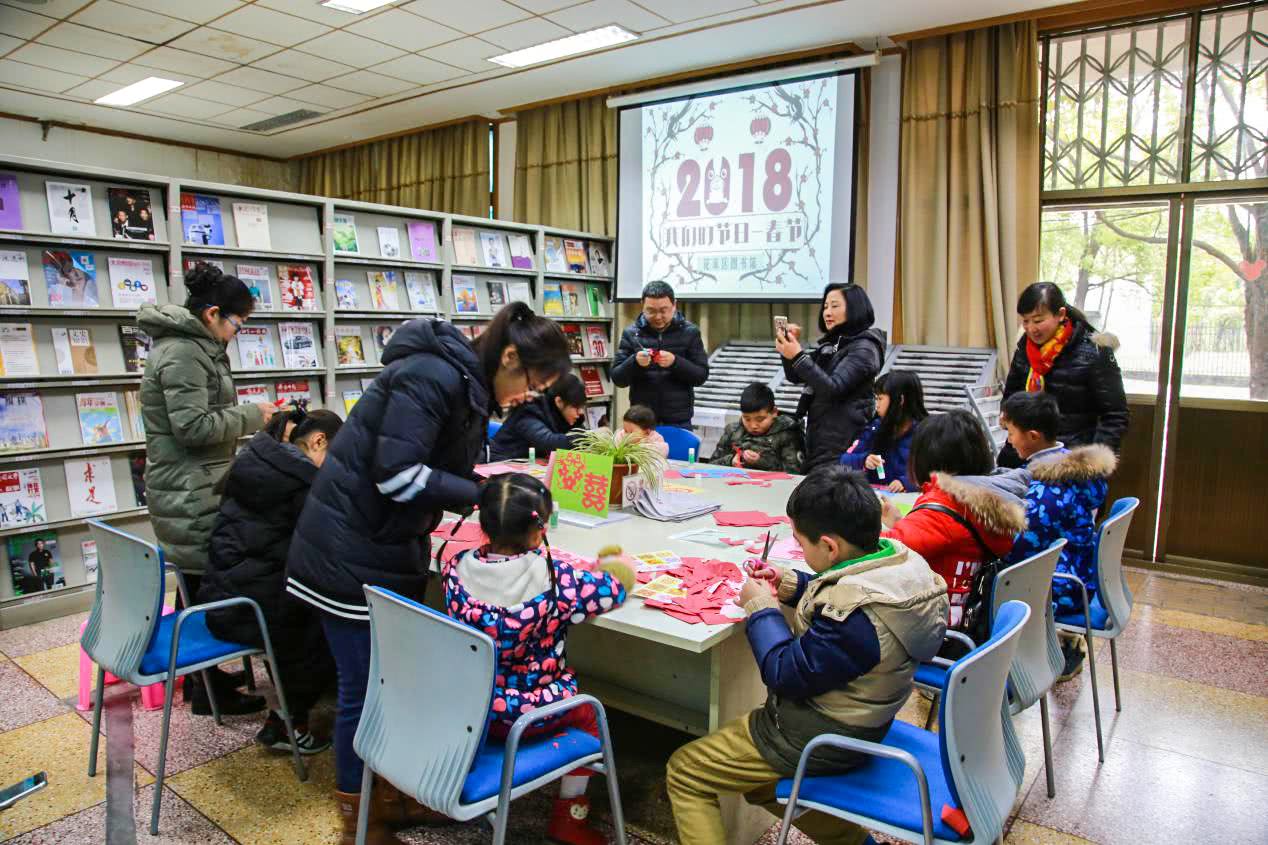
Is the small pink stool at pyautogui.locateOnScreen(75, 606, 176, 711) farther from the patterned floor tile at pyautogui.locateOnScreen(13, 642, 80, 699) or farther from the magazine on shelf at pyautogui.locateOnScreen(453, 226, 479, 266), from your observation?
the magazine on shelf at pyautogui.locateOnScreen(453, 226, 479, 266)

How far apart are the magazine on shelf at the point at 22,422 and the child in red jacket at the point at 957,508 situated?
11.2 ft

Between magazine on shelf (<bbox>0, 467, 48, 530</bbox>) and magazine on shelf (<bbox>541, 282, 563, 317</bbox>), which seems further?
magazine on shelf (<bbox>541, 282, 563, 317</bbox>)

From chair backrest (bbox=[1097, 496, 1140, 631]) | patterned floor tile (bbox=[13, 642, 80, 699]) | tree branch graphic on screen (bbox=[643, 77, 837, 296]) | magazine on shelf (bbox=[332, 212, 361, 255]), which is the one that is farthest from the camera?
tree branch graphic on screen (bbox=[643, 77, 837, 296])

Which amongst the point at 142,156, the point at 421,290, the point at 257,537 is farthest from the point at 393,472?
the point at 142,156

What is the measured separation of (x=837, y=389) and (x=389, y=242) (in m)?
2.86

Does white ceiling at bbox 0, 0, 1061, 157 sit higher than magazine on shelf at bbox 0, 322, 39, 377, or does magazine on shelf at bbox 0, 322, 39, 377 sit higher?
white ceiling at bbox 0, 0, 1061, 157

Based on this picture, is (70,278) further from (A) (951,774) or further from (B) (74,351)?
(A) (951,774)

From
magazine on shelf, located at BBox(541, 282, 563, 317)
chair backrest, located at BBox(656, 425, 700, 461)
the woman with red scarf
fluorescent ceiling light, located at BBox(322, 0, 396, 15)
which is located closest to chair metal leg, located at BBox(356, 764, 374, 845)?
chair backrest, located at BBox(656, 425, 700, 461)

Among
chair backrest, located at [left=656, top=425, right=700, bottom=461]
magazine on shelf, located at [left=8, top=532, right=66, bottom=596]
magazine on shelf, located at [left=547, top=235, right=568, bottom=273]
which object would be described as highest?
magazine on shelf, located at [left=547, top=235, right=568, bottom=273]

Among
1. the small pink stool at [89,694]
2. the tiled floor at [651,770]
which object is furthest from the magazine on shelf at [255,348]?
the small pink stool at [89,694]

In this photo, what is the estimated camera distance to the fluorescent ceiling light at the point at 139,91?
5.97 metres

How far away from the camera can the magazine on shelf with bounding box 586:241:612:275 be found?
20.4ft

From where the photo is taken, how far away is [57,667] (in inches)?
116

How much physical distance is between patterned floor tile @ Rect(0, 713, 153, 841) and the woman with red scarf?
3184 millimetres
